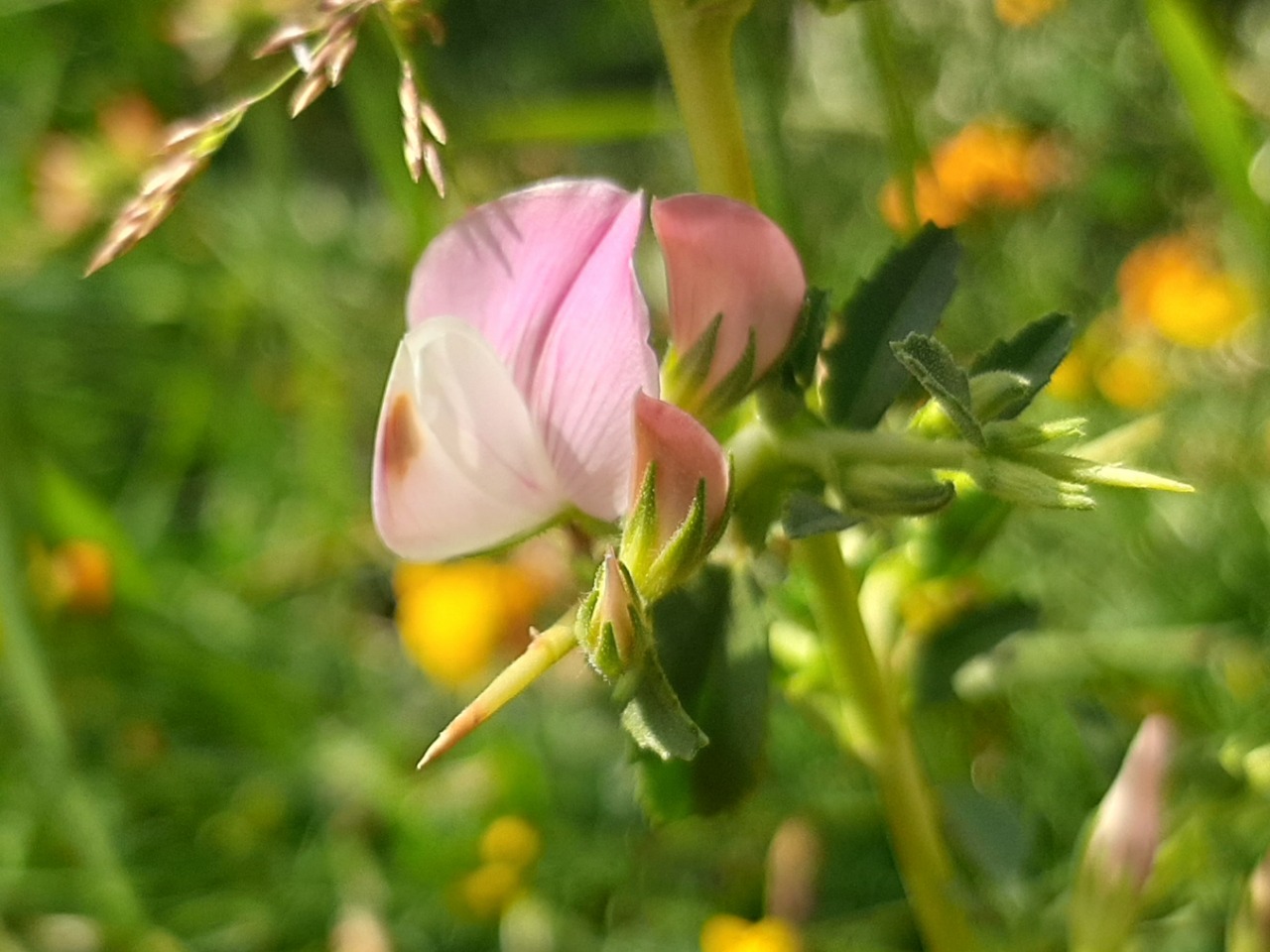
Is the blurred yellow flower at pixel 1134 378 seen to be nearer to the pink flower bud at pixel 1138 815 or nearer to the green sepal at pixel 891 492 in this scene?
the pink flower bud at pixel 1138 815

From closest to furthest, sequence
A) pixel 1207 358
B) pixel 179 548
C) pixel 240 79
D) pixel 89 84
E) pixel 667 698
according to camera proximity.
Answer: pixel 667 698
pixel 1207 358
pixel 179 548
pixel 240 79
pixel 89 84

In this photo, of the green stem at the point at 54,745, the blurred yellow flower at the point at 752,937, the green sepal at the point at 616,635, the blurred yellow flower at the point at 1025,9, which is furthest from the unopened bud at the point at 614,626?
the blurred yellow flower at the point at 1025,9

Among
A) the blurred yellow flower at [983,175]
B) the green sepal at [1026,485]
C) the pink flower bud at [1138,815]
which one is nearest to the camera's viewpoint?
the green sepal at [1026,485]

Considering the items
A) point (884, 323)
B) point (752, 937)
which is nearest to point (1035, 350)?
point (884, 323)

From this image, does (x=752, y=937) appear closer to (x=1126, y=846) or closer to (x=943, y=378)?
(x=1126, y=846)

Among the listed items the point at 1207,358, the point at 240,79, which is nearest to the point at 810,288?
the point at 1207,358

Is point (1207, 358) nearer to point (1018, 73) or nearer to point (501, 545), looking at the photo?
point (1018, 73)

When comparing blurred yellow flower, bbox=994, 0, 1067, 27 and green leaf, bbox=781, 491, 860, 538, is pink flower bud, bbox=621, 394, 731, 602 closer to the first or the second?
green leaf, bbox=781, 491, 860, 538

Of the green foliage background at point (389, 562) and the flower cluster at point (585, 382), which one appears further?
the green foliage background at point (389, 562)
